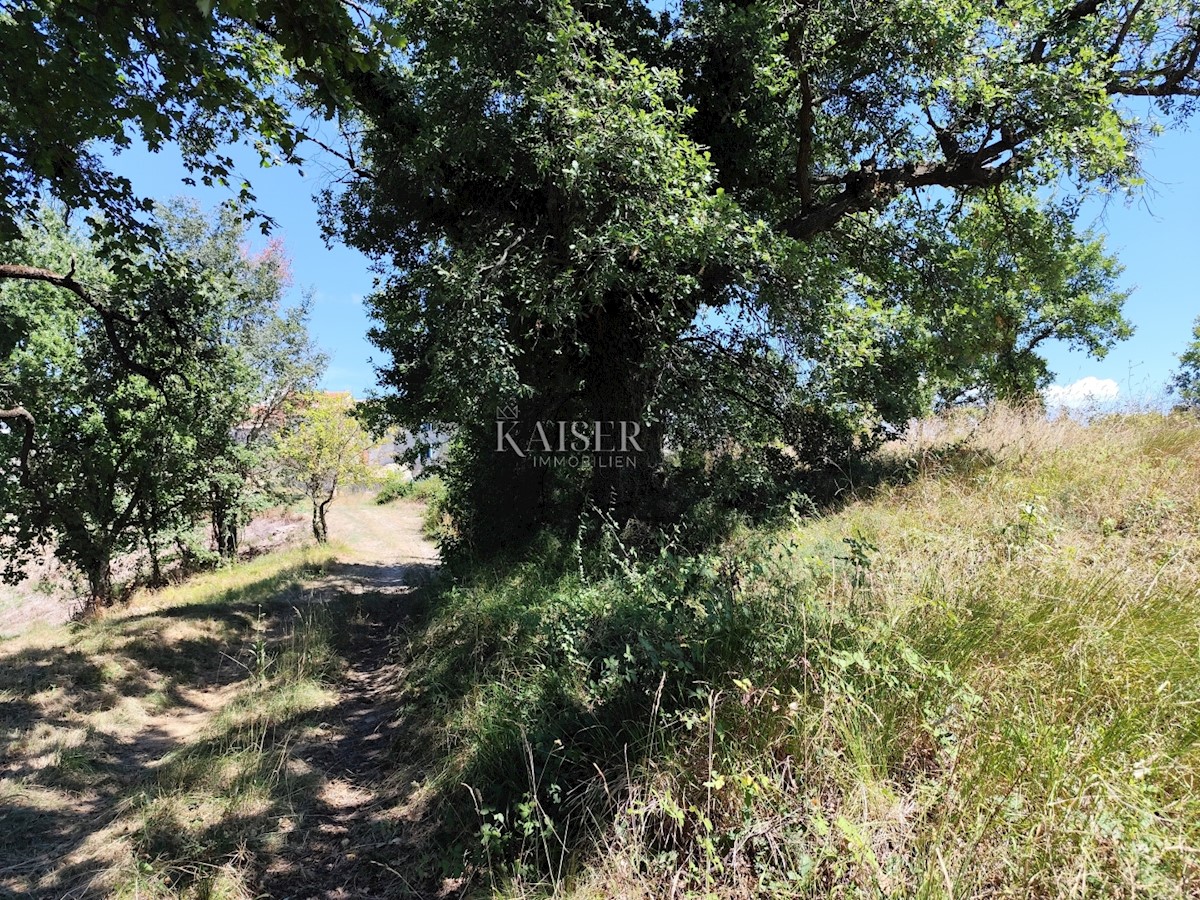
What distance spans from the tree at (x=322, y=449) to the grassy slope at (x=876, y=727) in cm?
1776

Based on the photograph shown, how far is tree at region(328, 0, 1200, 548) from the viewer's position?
6.09 metres

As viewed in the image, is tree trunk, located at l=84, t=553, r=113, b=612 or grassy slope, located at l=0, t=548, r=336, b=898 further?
tree trunk, located at l=84, t=553, r=113, b=612

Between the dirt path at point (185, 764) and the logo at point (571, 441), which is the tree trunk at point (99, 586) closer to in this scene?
the dirt path at point (185, 764)

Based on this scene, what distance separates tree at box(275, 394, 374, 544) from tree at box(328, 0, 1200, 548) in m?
11.1

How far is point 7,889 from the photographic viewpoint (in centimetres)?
296

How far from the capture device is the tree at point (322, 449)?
758 inches

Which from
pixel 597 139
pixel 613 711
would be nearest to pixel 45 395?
pixel 597 139

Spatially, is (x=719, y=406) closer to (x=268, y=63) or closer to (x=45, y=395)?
(x=268, y=63)

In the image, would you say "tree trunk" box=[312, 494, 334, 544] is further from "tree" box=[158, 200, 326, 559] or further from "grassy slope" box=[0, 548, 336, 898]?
"grassy slope" box=[0, 548, 336, 898]

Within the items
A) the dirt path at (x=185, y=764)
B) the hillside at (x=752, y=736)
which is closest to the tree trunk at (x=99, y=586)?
the dirt path at (x=185, y=764)

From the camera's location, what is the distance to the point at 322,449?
20094mm

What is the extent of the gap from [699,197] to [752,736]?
5.17 meters

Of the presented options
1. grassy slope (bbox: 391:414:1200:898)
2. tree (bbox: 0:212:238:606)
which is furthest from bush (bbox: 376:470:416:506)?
grassy slope (bbox: 391:414:1200:898)

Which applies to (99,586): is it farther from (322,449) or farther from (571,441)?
(571,441)
